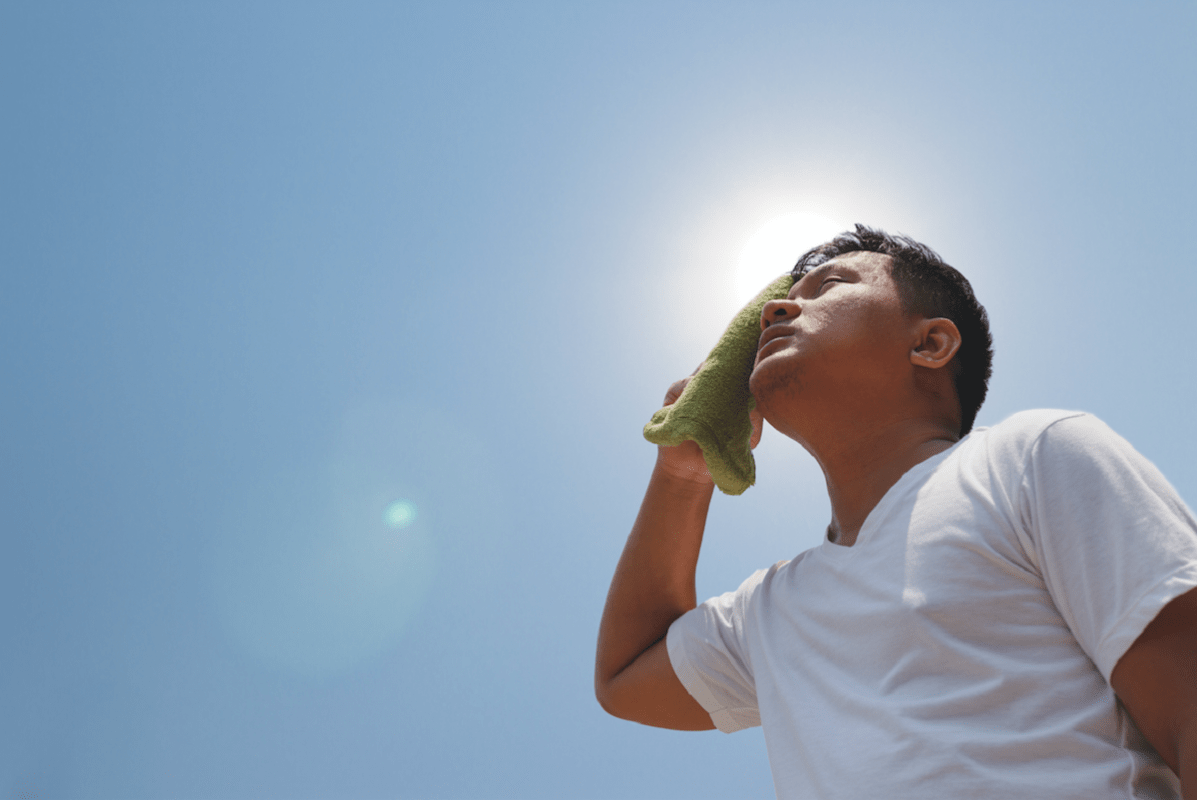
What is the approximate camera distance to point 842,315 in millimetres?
1964

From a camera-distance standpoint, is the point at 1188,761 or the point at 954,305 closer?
the point at 1188,761

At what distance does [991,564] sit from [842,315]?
80 cm

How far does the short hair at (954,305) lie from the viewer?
209 centimetres

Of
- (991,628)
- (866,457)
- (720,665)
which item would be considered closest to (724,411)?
(866,457)

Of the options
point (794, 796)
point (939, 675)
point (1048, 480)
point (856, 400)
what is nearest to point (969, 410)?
point (856, 400)

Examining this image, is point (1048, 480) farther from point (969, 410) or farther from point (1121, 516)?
point (969, 410)

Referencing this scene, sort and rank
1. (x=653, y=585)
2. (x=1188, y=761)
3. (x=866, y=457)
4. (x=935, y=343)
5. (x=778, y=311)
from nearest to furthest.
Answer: (x=1188, y=761), (x=866, y=457), (x=935, y=343), (x=778, y=311), (x=653, y=585)

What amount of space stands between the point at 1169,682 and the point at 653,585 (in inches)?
52.7

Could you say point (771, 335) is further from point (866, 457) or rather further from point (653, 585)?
point (653, 585)

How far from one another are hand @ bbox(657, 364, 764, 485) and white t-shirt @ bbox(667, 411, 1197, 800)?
613mm

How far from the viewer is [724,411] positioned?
2.20m

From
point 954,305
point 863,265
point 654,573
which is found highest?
point 863,265

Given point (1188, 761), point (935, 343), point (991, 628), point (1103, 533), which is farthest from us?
point (935, 343)

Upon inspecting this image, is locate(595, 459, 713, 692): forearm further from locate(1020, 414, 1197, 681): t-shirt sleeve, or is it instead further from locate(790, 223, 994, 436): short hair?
locate(1020, 414, 1197, 681): t-shirt sleeve
